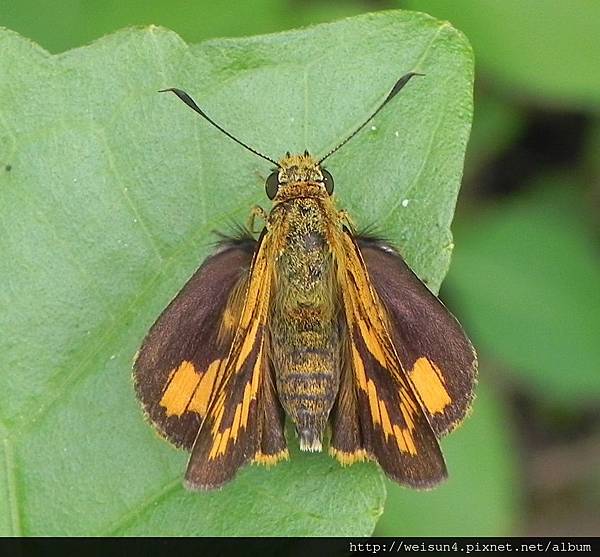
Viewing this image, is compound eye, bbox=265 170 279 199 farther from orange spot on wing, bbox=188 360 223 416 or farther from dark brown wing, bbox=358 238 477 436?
orange spot on wing, bbox=188 360 223 416

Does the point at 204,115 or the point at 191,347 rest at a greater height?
the point at 204,115

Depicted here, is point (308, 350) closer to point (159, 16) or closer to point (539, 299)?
point (539, 299)

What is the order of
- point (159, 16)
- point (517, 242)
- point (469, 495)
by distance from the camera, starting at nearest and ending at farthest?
point (159, 16) < point (469, 495) < point (517, 242)

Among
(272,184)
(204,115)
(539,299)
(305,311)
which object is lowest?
(539,299)

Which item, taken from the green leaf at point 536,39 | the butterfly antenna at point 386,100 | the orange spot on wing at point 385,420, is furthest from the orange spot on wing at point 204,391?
the green leaf at point 536,39

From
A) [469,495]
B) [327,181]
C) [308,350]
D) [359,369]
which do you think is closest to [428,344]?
[359,369]

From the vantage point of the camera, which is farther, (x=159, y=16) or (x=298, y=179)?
(x=159, y=16)
